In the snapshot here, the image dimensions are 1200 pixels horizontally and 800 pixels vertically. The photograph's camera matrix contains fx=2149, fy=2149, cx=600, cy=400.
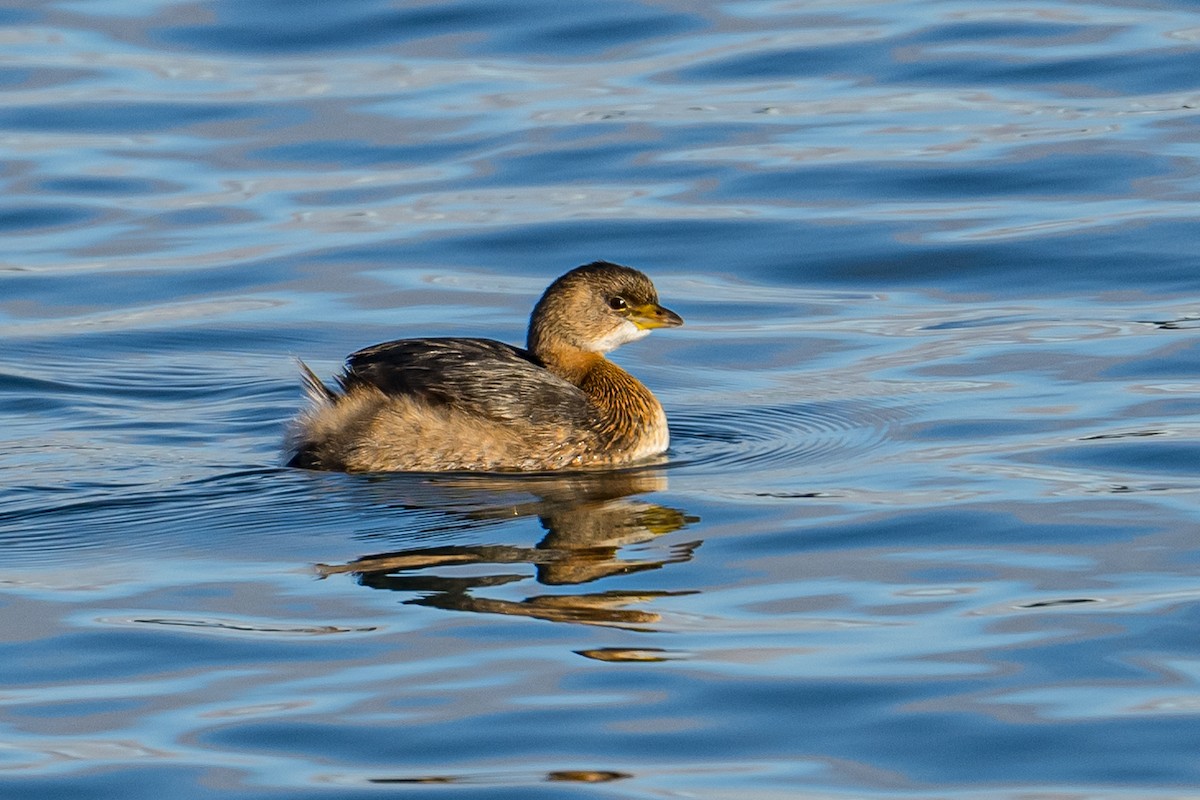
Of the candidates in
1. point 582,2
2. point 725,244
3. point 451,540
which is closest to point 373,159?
point 725,244

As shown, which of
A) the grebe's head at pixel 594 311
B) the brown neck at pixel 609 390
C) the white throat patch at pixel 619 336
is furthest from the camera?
the white throat patch at pixel 619 336

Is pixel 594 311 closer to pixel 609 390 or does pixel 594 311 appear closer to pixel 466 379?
pixel 609 390

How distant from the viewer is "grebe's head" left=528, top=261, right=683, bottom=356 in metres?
10.1

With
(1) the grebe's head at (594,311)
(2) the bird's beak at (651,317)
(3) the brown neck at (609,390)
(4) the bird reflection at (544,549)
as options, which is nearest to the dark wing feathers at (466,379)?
(3) the brown neck at (609,390)

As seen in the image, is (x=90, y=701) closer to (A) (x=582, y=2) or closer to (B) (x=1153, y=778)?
(B) (x=1153, y=778)

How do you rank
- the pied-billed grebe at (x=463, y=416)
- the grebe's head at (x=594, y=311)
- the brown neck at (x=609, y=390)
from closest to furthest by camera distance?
the pied-billed grebe at (x=463, y=416), the brown neck at (x=609, y=390), the grebe's head at (x=594, y=311)

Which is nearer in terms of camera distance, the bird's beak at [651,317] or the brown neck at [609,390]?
the brown neck at [609,390]

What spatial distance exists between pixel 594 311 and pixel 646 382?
4.48 feet

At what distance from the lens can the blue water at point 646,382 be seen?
6242mm

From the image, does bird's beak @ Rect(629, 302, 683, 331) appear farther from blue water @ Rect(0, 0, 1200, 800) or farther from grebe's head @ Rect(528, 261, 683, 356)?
blue water @ Rect(0, 0, 1200, 800)

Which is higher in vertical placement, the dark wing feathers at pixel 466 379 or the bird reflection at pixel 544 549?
the dark wing feathers at pixel 466 379

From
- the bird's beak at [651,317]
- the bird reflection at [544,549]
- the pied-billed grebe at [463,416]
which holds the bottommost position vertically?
the bird reflection at [544,549]

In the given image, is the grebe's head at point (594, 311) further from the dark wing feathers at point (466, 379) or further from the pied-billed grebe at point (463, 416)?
the dark wing feathers at point (466, 379)

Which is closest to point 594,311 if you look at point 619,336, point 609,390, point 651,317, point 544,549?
point 619,336
